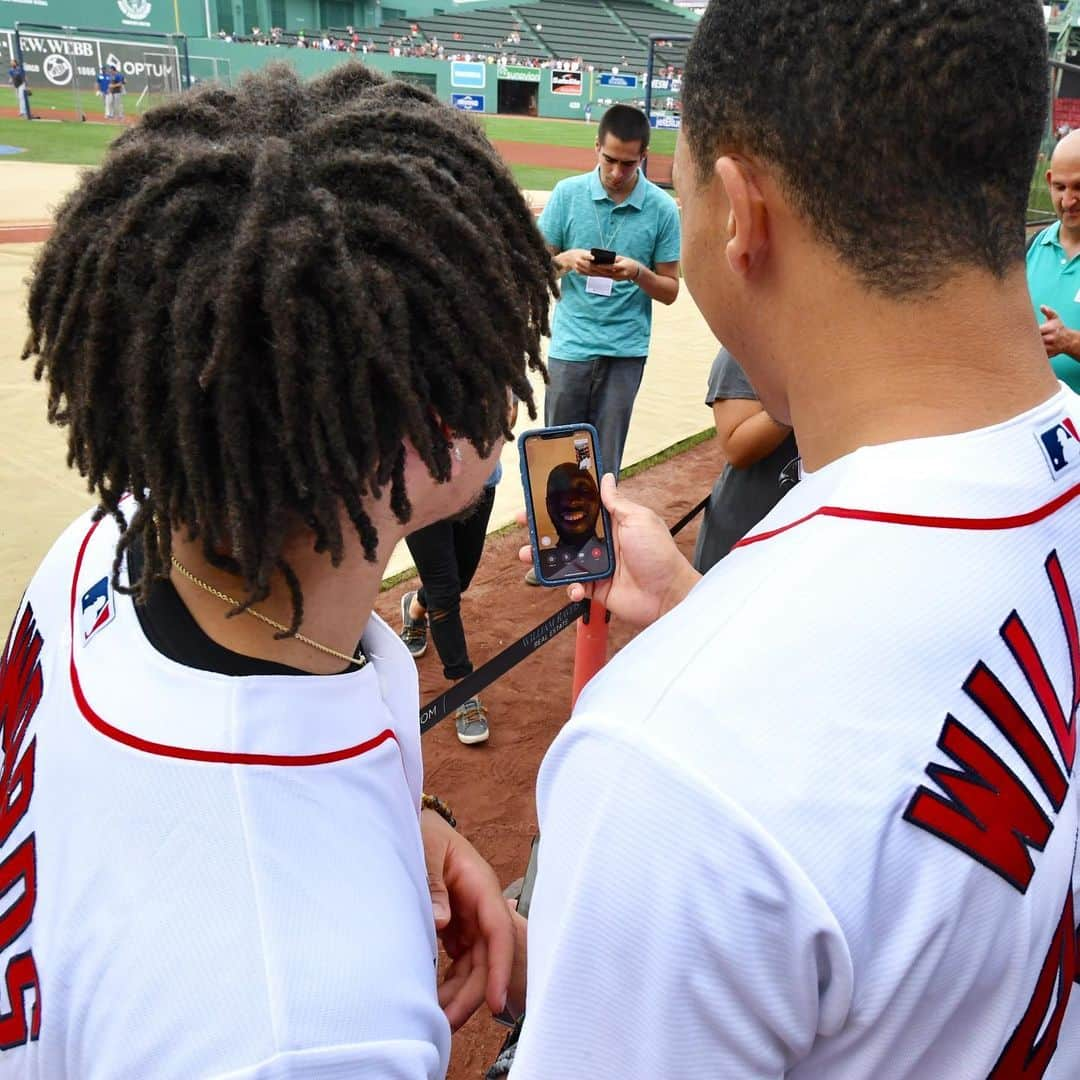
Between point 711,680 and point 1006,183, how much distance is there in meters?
0.61

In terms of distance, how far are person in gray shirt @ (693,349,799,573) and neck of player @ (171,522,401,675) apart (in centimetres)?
185

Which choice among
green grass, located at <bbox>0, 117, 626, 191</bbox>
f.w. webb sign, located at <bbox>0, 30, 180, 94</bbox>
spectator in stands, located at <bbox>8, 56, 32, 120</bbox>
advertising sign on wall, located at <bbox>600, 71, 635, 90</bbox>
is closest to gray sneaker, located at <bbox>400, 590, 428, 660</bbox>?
Answer: green grass, located at <bbox>0, 117, 626, 191</bbox>

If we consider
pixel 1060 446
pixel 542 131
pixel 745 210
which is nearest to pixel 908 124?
pixel 745 210

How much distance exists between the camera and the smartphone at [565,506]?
208 cm

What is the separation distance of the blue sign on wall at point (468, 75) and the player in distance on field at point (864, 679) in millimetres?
41770

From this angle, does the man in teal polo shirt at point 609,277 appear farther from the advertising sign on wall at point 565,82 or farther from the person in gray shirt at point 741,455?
the advertising sign on wall at point 565,82

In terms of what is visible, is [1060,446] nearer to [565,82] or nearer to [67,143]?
[67,143]

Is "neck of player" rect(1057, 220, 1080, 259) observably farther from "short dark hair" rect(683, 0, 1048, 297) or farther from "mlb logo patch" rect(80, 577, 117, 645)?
"mlb logo patch" rect(80, 577, 117, 645)

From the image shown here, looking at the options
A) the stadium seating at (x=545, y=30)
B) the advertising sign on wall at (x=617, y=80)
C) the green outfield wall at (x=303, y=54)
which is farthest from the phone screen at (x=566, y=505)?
the stadium seating at (x=545, y=30)

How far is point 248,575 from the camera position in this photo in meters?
0.97

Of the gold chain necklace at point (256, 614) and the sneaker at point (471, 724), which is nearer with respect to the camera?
the gold chain necklace at point (256, 614)

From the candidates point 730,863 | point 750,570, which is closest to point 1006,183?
point 750,570

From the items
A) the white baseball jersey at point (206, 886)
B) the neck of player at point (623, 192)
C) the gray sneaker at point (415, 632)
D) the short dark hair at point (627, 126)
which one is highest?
the short dark hair at point (627, 126)

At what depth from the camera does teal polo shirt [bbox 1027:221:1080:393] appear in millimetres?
3668
